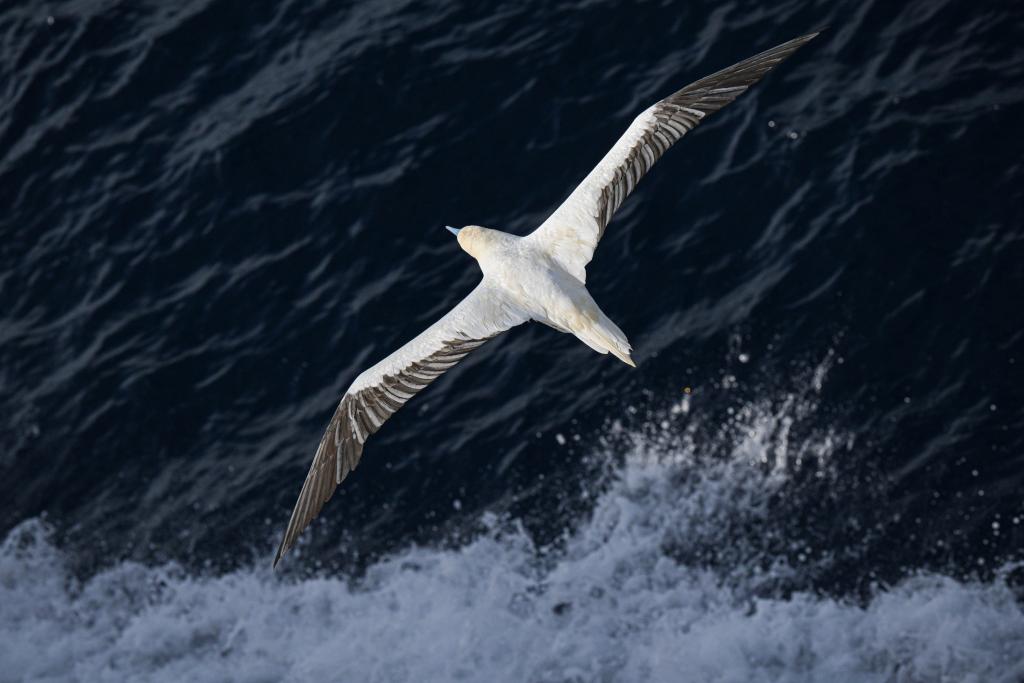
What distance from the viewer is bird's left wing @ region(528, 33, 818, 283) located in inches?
366

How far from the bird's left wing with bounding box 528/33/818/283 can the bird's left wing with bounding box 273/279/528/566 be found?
0.68m

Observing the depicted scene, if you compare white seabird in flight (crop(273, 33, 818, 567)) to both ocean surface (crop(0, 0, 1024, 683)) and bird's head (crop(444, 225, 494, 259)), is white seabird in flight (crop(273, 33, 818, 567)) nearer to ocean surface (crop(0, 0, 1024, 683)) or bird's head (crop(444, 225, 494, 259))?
bird's head (crop(444, 225, 494, 259))

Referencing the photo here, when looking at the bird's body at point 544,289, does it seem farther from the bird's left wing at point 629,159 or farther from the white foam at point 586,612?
the white foam at point 586,612

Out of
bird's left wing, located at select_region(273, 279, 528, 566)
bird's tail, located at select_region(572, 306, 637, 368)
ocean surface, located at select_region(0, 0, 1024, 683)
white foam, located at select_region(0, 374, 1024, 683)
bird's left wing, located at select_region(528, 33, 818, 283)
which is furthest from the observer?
ocean surface, located at select_region(0, 0, 1024, 683)

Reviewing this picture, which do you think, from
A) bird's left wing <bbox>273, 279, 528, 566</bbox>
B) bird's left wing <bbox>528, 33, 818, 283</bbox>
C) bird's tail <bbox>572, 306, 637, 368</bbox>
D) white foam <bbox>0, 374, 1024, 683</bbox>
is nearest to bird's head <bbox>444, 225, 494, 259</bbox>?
bird's left wing <bbox>528, 33, 818, 283</bbox>

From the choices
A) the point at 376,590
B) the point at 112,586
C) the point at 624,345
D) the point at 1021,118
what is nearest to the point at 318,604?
the point at 376,590

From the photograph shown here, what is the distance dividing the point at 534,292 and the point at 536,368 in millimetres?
2471

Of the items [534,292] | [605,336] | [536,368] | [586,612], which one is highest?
[534,292]

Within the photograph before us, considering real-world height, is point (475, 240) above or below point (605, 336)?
above

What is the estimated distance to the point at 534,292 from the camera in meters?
9.05

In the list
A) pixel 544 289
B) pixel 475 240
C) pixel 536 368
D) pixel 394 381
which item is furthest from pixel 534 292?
pixel 536 368

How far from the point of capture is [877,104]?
11.8m

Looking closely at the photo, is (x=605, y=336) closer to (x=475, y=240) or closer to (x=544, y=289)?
(x=544, y=289)

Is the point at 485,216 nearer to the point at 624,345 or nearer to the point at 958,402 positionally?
the point at 624,345
